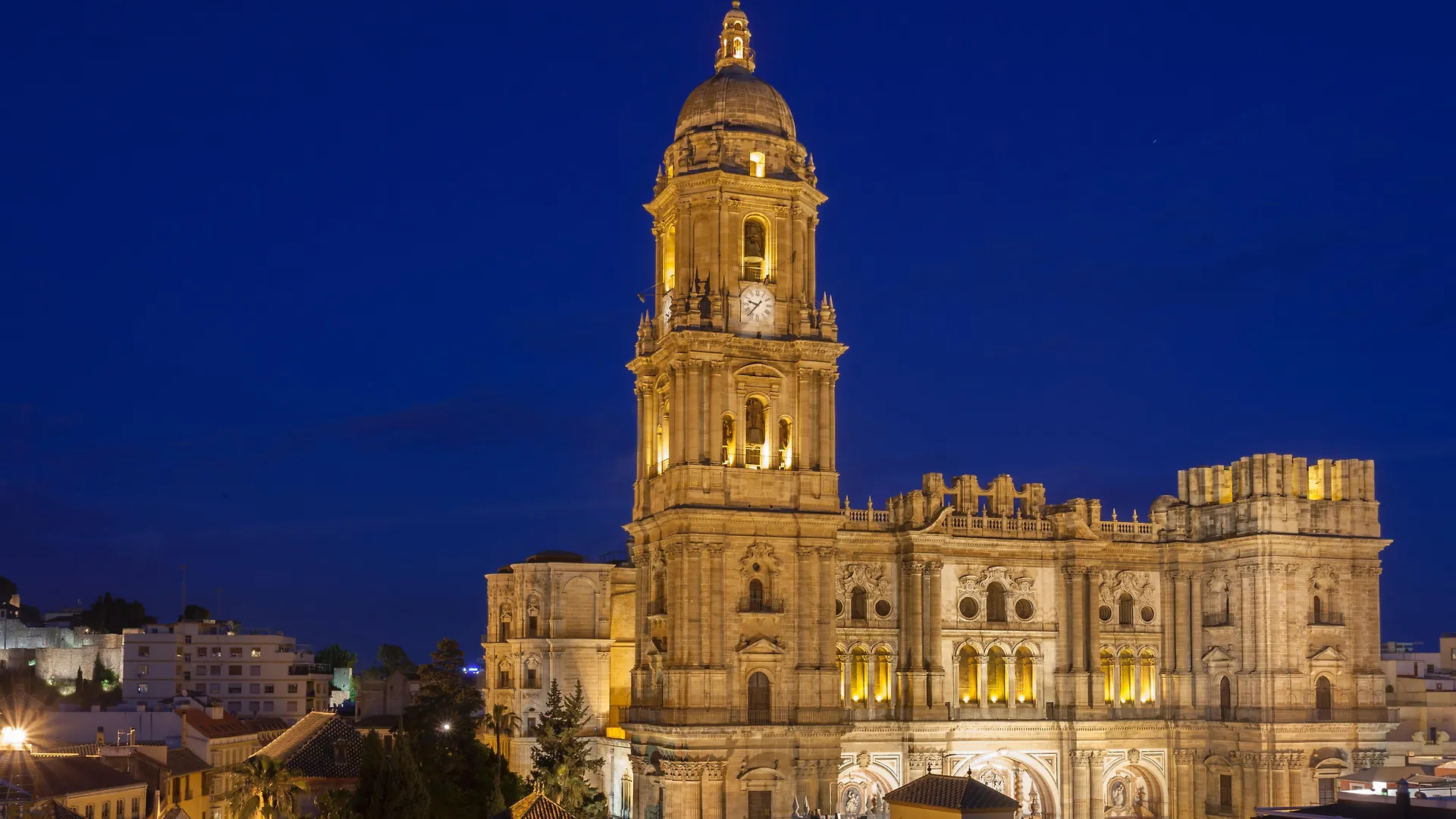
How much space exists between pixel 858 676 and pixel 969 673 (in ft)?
18.1

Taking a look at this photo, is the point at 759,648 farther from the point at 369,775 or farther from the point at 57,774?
the point at 57,774

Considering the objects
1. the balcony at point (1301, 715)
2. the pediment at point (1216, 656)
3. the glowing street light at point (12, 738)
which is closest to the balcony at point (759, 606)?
the pediment at point (1216, 656)

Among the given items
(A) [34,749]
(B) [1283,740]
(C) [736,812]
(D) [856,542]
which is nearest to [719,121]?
(D) [856,542]

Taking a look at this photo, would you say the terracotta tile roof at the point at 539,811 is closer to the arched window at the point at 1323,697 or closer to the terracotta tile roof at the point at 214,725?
the arched window at the point at 1323,697

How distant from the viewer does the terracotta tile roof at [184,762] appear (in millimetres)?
87500

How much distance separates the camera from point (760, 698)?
68688 mm

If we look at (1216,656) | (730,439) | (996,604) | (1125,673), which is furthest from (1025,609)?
(730,439)

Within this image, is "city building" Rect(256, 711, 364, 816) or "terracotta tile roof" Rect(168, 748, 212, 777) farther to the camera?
"city building" Rect(256, 711, 364, 816)

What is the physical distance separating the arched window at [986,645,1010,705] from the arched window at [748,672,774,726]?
12.1 metres

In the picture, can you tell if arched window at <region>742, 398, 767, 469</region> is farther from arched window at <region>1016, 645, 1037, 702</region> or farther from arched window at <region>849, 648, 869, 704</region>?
arched window at <region>1016, 645, 1037, 702</region>

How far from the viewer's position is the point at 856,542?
7350cm

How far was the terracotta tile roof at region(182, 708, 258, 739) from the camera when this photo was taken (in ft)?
313

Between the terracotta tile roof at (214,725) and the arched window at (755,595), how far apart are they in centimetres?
4027

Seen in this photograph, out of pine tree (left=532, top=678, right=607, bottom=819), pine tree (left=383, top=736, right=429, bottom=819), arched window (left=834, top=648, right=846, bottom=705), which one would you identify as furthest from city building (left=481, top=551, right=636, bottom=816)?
pine tree (left=383, top=736, right=429, bottom=819)
